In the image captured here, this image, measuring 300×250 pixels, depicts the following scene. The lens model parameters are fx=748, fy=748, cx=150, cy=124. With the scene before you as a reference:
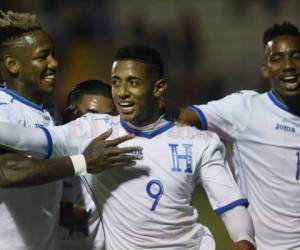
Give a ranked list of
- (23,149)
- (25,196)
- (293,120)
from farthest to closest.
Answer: (293,120), (25,196), (23,149)

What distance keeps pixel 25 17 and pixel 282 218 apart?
1859 mm

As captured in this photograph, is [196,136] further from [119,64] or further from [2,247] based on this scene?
[2,247]

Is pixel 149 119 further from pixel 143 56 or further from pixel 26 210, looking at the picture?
pixel 26 210

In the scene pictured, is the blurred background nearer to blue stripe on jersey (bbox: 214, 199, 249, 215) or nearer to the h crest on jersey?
the h crest on jersey

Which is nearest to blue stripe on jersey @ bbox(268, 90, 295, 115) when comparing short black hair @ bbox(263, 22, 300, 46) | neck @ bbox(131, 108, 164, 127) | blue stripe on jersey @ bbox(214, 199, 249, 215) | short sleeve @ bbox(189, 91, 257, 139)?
short sleeve @ bbox(189, 91, 257, 139)

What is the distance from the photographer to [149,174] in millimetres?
3729

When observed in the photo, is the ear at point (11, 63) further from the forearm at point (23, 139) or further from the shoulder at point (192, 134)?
the shoulder at point (192, 134)

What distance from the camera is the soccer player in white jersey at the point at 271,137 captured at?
14.1 ft

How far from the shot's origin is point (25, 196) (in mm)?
3852

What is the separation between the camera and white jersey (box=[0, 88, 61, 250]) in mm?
3848

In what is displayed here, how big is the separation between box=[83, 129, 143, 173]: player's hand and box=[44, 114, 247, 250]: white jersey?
119 millimetres

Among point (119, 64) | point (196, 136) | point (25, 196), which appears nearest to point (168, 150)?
point (196, 136)

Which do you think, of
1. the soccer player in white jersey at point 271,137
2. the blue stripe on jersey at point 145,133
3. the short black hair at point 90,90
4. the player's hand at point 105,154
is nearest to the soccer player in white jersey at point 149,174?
the blue stripe on jersey at point 145,133

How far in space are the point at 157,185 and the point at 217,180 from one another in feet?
1.00
